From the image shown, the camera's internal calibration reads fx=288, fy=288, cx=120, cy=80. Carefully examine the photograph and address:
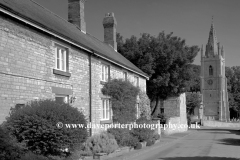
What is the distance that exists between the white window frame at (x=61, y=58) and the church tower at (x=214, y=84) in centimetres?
8791

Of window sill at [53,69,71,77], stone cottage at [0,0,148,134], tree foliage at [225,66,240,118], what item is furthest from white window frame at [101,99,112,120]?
tree foliage at [225,66,240,118]

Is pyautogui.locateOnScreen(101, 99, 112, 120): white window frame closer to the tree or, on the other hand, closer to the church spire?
the tree

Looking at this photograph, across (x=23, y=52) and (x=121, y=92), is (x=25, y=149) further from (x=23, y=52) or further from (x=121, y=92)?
(x=121, y=92)

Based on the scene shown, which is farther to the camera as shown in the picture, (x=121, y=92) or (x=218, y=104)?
(x=218, y=104)

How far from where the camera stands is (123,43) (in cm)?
3269

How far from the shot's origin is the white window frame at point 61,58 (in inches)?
524

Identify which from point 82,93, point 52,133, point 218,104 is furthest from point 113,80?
point 218,104

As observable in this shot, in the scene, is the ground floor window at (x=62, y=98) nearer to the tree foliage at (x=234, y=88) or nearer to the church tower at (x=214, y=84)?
the church tower at (x=214, y=84)

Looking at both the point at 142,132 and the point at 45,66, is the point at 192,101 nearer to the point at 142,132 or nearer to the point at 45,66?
the point at 142,132

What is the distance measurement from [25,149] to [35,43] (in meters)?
4.24

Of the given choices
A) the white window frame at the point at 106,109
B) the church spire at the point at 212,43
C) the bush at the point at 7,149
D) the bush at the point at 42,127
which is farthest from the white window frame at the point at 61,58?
the church spire at the point at 212,43

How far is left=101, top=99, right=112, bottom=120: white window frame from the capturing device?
18.1 m

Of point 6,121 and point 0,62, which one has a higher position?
point 0,62

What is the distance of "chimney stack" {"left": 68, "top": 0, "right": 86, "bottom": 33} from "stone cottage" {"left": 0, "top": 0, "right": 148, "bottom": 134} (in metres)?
4.34
